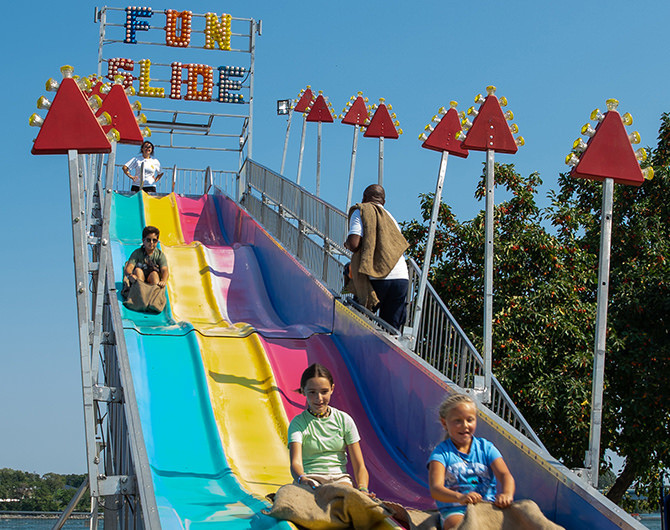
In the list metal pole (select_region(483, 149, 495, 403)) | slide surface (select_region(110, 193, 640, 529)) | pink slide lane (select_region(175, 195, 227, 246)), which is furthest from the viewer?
pink slide lane (select_region(175, 195, 227, 246))

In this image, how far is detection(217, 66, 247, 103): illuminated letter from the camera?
21891 millimetres

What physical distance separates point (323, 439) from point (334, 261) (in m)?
5.89

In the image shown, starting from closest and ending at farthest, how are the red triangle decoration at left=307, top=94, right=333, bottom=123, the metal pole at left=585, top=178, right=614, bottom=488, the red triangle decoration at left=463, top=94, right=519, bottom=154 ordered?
the metal pole at left=585, top=178, right=614, bottom=488 → the red triangle decoration at left=463, top=94, right=519, bottom=154 → the red triangle decoration at left=307, top=94, right=333, bottom=123

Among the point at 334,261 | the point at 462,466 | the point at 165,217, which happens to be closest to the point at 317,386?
the point at 462,466

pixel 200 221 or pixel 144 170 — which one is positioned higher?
pixel 144 170

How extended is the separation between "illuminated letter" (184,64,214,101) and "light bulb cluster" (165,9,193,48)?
2.21 feet

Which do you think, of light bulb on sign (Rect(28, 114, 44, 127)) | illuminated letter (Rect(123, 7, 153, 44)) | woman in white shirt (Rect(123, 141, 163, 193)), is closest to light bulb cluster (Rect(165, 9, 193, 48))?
illuminated letter (Rect(123, 7, 153, 44))

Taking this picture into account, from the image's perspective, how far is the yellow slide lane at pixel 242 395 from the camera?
7.04m

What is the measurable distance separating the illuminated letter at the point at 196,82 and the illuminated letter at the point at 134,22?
1.49 m

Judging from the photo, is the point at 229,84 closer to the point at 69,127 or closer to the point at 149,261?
the point at 149,261

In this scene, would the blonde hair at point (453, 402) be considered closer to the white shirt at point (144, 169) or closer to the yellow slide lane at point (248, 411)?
the yellow slide lane at point (248, 411)

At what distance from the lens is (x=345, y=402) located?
8508 millimetres

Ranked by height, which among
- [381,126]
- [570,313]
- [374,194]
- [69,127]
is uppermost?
[381,126]

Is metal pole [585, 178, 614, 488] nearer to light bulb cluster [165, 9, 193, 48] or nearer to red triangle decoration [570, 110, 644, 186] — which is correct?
red triangle decoration [570, 110, 644, 186]
